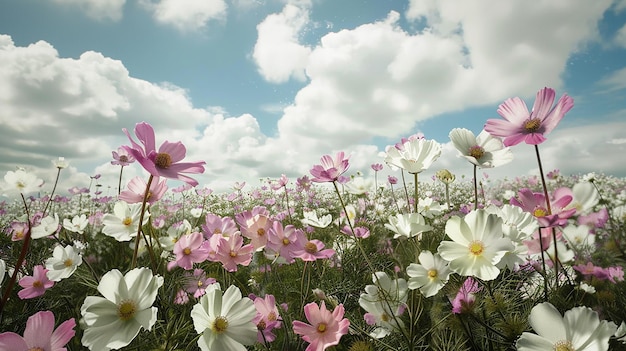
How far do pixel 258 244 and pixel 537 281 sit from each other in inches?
50.1

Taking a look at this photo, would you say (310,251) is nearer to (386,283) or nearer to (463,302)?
(386,283)

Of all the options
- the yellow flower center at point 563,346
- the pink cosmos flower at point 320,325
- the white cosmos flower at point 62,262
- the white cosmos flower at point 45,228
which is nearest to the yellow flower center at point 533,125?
the yellow flower center at point 563,346

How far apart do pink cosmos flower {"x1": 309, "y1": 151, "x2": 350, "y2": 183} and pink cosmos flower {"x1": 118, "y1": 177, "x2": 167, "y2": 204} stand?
518 millimetres

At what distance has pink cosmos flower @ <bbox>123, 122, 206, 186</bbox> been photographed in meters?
0.86

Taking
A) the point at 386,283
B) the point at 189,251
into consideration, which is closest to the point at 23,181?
the point at 189,251

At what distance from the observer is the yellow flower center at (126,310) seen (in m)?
0.89

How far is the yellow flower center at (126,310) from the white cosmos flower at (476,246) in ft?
2.63

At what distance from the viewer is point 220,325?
89cm

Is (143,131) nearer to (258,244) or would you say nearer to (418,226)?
(258,244)

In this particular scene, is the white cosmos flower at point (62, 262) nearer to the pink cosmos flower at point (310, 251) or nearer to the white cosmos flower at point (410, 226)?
the pink cosmos flower at point (310, 251)

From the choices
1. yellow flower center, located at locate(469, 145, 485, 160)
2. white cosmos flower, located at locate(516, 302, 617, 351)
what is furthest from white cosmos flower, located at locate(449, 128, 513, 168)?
white cosmos flower, located at locate(516, 302, 617, 351)

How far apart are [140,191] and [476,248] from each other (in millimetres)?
1066

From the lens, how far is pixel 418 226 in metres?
1.17

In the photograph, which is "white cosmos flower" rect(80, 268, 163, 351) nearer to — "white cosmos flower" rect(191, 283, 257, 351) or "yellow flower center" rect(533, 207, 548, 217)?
"white cosmos flower" rect(191, 283, 257, 351)
